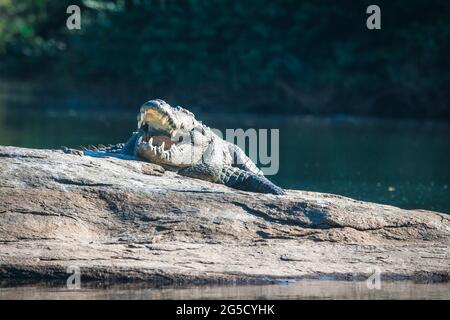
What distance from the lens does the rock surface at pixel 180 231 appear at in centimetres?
720

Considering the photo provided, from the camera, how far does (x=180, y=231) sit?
305 inches

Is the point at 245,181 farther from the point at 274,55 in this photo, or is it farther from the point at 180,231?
the point at 274,55

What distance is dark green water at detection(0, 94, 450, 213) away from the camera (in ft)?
45.0

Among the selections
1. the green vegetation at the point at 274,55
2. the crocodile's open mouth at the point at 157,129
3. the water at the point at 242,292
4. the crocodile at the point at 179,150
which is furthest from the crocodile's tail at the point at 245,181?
the green vegetation at the point at 274,55

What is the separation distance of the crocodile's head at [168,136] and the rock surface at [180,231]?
1.44 ft

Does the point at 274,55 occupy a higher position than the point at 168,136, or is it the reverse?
the point at 274,55

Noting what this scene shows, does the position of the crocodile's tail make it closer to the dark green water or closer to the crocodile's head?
the crocodile's head

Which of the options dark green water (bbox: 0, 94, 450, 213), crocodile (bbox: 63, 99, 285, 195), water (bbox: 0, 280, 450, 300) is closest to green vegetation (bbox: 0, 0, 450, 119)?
dark green water (bbox: 0, 94, 450, 213)

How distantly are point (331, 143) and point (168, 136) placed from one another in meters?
11.2

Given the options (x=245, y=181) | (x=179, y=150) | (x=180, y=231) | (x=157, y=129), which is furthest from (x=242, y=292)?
(x=157, y=129)

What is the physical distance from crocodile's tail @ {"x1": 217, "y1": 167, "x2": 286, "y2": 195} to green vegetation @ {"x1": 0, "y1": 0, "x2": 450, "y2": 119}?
17.7 metres

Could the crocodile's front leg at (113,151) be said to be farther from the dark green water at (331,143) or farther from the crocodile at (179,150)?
the dark green water at (331,143)
